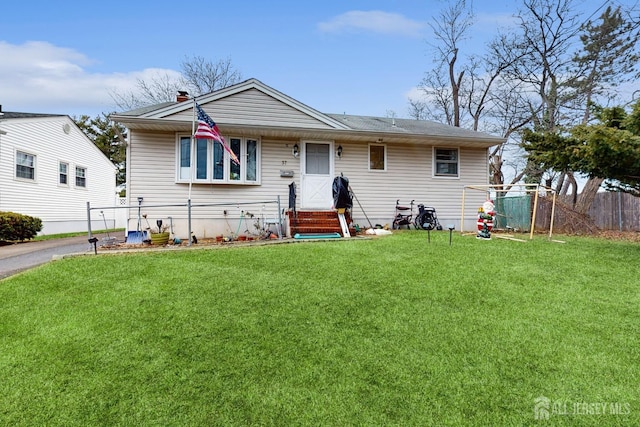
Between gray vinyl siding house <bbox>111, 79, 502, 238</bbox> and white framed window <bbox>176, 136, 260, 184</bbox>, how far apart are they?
0.03m

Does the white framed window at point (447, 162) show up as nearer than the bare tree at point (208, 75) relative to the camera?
Yes

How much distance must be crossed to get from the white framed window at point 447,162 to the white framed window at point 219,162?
6.20 metres

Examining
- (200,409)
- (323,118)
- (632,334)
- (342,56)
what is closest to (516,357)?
(632,334)

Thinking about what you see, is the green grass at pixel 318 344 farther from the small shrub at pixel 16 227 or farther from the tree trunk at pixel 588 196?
the tree trunk at pixel 588 196

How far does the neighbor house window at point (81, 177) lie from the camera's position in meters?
16.3

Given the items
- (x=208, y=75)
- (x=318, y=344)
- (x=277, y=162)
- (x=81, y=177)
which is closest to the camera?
(x=318, y=344)

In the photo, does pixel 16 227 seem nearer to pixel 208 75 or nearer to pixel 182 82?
pixel 182 82

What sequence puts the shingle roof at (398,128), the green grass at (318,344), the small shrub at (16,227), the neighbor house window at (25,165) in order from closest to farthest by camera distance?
the green grass at (318,344) → the small shrub at (16,227) → the shingle roof at (398,128) → the neighbor house window at (25,165)

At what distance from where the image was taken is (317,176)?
1041 centimetres

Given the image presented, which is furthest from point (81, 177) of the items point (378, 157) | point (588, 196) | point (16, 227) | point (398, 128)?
point (588, 196)

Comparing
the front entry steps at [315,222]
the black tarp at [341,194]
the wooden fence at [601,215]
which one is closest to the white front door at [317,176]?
the front entry steps at [315,222]

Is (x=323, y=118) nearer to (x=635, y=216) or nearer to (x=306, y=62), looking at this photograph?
(x=306, y=62)

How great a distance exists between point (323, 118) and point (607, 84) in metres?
14.4

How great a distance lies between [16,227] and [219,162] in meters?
7.59
